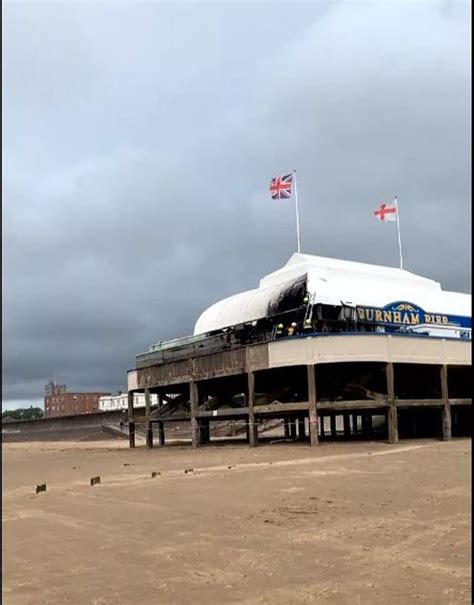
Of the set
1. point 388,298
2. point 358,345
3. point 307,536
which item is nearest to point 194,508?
point 307,536

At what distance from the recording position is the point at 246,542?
10.2 meters

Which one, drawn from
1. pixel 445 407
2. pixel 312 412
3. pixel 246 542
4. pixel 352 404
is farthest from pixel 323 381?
pixel 246 542

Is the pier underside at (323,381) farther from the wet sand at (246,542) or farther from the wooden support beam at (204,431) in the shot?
the wet sand at (246,542)

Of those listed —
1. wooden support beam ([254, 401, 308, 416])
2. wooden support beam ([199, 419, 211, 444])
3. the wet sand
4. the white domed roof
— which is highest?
the white domed roof

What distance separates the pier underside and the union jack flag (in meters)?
12.8

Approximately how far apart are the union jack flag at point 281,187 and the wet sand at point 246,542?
103 feet

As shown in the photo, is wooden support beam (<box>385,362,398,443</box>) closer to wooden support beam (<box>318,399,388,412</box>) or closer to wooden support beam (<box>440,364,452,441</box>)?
wooden support beam (<box>318,399,388,412</box>)

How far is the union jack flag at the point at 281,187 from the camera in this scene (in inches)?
1882

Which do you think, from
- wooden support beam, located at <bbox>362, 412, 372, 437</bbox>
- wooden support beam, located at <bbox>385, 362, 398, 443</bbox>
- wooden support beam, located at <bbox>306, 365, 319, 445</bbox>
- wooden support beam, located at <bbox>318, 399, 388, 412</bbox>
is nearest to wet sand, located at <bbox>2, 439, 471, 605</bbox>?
wooden support beam, located at <bbox>306, 365, 319, 445</bbox>

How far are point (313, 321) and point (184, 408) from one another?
1436 cm

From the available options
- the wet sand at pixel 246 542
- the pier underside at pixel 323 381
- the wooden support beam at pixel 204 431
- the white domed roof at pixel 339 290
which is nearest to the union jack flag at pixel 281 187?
the white domed roof at pixel 339 290

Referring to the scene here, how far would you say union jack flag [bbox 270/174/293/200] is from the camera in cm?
4781

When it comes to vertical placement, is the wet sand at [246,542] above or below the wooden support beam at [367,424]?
above

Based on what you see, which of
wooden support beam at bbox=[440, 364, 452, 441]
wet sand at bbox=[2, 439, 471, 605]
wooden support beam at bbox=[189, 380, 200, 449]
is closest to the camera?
wet sand at bbox=[2, 439, 471, 605]
